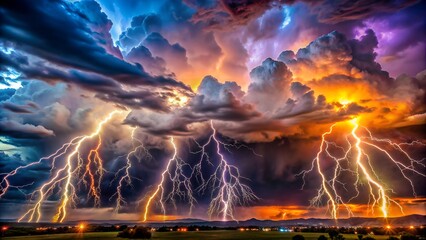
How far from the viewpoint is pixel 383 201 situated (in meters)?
52.3

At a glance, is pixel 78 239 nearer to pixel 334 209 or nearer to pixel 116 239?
pixel 116 239

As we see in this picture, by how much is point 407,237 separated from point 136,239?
39.0 metres

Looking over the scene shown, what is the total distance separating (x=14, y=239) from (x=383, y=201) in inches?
2426

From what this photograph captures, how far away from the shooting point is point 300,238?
5375 centimetres

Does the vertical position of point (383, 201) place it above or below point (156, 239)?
above

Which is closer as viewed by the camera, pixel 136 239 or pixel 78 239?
pixel 136 239

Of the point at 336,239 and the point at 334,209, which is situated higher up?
the point at 334,209

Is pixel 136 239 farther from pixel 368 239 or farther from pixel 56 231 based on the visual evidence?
pixel 56 231

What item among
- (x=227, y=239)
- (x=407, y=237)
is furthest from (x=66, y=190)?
(x=407, y=237)

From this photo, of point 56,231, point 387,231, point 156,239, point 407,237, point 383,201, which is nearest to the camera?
point 407,237

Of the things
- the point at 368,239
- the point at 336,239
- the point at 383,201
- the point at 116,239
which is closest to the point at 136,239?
the point at 116,239

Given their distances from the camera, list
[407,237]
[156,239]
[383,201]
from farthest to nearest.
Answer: [156,239] → [383,201] → [407,237]

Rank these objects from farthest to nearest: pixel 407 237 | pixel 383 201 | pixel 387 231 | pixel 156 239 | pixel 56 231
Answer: pixel 56 231
pixel 387 231
pixel 156 239
pixel 383 201
pixel 407 237

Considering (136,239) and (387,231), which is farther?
(387,231)
